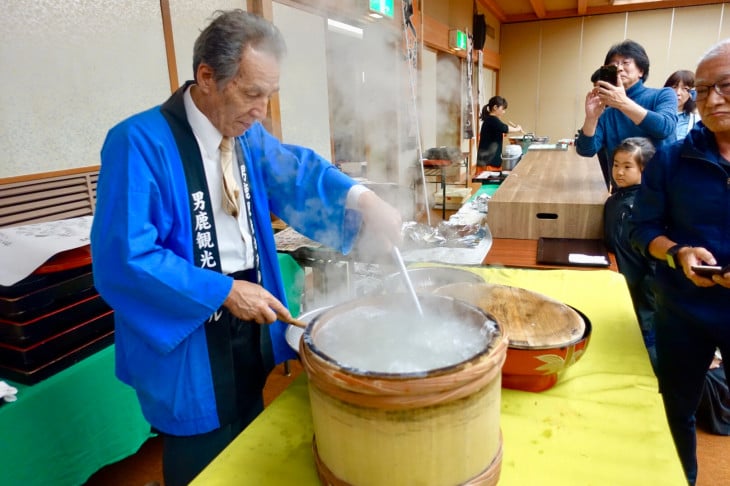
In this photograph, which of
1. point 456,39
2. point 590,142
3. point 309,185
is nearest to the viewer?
point 309,185

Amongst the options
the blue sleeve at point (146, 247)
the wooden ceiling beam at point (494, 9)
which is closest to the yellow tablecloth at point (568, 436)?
the blue sleeve at point (146, 247)

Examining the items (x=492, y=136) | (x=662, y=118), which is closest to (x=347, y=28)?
(x=662, y=118)

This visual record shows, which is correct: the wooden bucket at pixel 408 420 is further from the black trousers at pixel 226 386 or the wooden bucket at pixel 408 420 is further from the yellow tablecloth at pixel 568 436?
the black trousers at pixel 226 386

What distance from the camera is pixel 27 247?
1979 millimetres

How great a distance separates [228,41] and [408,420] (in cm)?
106

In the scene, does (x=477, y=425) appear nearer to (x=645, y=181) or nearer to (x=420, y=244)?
(x=645, y=181)

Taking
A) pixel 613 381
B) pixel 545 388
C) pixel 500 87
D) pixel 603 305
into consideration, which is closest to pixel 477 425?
pixel 545 388

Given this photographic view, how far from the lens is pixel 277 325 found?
169 centimetres

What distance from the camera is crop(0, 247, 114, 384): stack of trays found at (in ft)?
6.42

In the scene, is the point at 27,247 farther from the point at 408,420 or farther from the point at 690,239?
the point at 690,239

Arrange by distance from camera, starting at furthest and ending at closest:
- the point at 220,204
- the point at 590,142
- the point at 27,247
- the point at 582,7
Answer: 1. the point at 582,7
2. the point at 590,142
3. the point at 27,247
4. the point at 220,204

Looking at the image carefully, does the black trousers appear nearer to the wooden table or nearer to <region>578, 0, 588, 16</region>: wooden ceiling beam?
the wooden table

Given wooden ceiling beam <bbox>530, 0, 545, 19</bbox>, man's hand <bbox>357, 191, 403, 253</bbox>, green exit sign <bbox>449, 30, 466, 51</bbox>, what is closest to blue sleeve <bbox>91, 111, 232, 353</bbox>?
man's hand <bbox>357, 191, 403, 253</bbox>

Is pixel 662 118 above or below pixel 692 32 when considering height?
below
